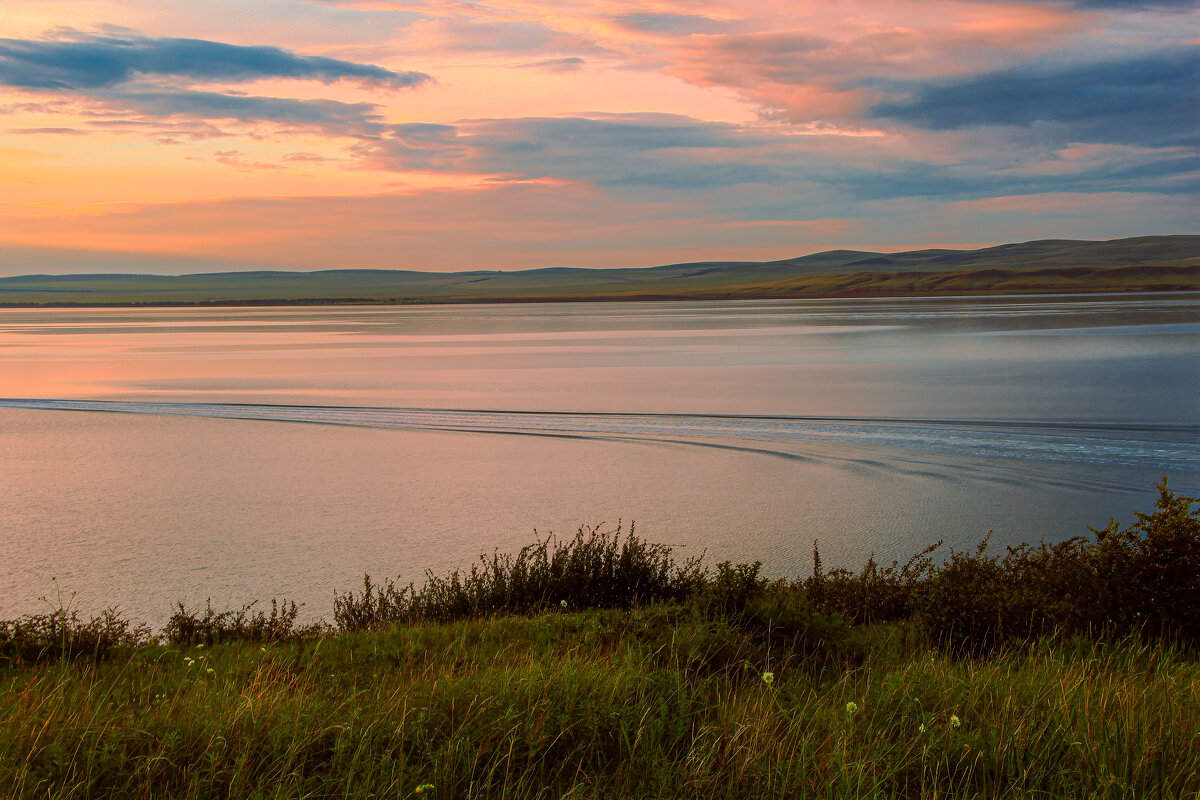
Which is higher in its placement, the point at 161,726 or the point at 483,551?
the point at 161,726

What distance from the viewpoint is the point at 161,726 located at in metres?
4.27

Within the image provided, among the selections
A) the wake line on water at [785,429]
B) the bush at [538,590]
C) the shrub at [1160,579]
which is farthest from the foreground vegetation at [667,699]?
the wake line on water at [785,429]

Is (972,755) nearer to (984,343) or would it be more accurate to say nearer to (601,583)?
(601,583)

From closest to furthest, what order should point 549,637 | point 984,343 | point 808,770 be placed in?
point 808,770 < point 549,637 < point 984,343

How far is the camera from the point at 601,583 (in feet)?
26.5

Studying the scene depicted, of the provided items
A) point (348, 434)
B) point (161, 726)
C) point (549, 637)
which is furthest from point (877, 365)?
point (161, 726)

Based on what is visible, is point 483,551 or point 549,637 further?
point 483,551

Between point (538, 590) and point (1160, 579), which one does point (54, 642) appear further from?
point (1160, 579)

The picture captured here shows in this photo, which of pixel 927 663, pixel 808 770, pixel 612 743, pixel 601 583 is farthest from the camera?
pixel 601 583

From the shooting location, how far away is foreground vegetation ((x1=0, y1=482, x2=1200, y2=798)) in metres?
3.96

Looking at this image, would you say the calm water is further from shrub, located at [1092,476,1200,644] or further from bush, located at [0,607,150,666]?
shrub, located at [1092,476,1200,644]

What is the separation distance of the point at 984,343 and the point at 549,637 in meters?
34.3

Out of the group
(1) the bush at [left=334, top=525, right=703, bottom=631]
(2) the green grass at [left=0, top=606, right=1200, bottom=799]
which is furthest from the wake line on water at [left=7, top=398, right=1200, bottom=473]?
(2) the green grass at [left=0, top=606, right=1200, bottom=799]

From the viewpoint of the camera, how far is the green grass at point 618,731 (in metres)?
3.92
